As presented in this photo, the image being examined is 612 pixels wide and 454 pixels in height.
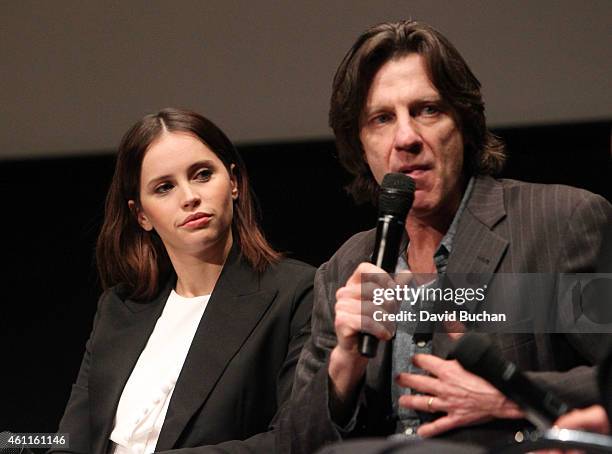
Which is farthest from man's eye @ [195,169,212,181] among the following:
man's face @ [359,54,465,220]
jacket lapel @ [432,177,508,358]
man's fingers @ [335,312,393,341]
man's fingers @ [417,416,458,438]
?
man's fingers @ [417,416,458,438]

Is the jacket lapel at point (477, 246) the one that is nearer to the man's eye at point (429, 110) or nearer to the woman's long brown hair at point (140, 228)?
the man's eye at point (429, 110)

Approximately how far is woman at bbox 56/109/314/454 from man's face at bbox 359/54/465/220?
49cm

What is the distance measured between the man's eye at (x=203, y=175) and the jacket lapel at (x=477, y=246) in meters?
0.70

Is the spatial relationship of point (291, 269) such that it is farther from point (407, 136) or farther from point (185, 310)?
point (407, 136)

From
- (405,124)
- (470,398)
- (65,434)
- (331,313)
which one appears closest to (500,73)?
(405,124)

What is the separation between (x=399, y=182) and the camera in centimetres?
175

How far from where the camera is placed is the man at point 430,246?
68.1 inches

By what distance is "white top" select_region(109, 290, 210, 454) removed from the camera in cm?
230

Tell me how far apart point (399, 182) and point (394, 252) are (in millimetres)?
152

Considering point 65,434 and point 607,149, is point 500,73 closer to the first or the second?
point 607,149

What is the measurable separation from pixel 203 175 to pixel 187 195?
0.27 ft

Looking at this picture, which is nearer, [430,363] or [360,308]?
[360,308]

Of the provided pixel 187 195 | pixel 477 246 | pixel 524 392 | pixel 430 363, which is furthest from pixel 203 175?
pixel 524 392

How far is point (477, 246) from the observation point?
6.24 feet
